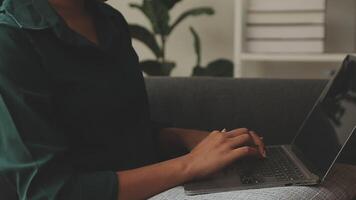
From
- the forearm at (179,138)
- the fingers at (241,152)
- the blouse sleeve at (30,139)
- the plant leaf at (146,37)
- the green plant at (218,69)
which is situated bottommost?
the green plant at (218,69)

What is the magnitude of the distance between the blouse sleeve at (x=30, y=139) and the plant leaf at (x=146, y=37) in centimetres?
120

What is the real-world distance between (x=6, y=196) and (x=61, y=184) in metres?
0.13

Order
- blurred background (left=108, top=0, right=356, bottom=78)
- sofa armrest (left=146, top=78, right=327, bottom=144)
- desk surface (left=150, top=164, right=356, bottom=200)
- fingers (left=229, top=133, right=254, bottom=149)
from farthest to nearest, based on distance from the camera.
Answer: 1. blurred background (left=108, top=0, right=356, bottom=78)
2. sofa armrest (left=146, top=78, right=327, bottom=144)
3. fingers (left=229, top=133, right=254, bottom=149)
4. desk surface (left=150, top=164, right=356, bottom=200)

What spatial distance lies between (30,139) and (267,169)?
402mm

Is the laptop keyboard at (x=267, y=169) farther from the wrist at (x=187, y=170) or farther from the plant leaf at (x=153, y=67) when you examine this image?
the plant leaf at (x=153, y=67)

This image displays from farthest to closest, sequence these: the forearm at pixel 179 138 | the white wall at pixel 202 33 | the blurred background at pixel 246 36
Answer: the white wall at pixel 202 33
the blurred background at pixel 246 36
the forearm at pixel 179 138

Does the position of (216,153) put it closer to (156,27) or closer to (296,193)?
(296,193)

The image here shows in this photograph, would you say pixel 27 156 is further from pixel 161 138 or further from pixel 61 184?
pixel 161 138

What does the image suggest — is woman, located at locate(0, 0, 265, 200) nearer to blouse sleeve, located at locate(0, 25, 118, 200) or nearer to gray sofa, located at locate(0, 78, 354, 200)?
blouse sleeve, located at locate(0, 25, 118, 200)

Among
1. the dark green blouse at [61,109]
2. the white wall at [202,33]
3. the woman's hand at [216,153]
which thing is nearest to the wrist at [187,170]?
the woman's hand at [216,153]

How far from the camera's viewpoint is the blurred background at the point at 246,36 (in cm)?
174

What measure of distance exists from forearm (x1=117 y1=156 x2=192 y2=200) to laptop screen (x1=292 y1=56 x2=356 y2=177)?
0.76 feet

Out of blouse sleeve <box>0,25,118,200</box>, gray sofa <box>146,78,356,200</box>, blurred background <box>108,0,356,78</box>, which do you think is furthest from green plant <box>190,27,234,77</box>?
A: blouse sleeve <box>0,25,118,200</box>

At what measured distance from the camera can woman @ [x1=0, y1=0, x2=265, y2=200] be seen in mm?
766
